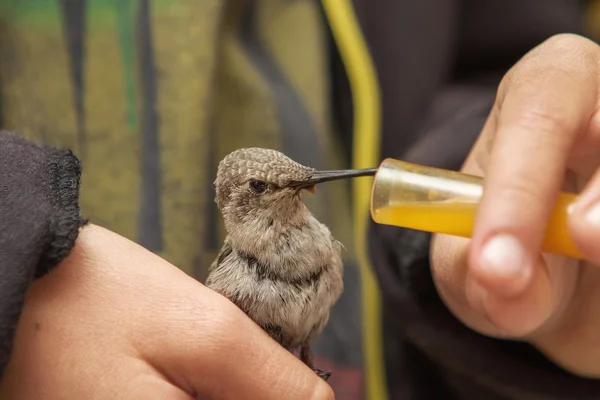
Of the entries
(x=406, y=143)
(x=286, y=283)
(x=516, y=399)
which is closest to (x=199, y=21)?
(x=406, y=143)

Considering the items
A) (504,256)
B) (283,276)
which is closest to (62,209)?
(283,276)

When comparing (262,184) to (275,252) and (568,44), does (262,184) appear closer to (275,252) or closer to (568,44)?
(275,252)

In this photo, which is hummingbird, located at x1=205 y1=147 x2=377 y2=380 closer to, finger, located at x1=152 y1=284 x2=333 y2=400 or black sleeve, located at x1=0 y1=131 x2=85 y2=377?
finger, located at x1=152 y1=284 x2=333 y2=400

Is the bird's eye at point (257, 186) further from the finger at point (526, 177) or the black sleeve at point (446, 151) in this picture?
the black sleeve at point (446, 151)

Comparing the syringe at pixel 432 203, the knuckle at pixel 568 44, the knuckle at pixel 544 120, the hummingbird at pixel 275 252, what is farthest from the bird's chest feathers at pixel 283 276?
the knuckle at pixel 568 44

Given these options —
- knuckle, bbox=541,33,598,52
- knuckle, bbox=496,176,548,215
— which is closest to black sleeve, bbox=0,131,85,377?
knuckle, bbox=496,176,548,215
